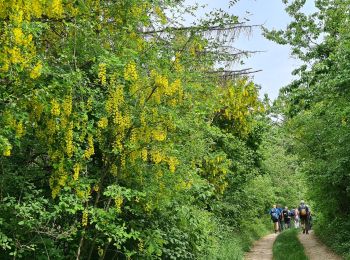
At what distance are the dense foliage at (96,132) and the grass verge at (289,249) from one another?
553 cm

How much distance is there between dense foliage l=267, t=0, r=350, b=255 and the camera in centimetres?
1059

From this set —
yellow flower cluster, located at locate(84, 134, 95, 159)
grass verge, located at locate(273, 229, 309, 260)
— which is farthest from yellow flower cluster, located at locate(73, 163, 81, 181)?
grass verge, located at locate(273, 229, 309, 260)

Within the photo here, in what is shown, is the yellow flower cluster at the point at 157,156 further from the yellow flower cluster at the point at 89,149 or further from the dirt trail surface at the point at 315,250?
the dirt trail surface at the point at 315,250

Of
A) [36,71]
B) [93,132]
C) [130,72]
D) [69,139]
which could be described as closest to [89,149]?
[93,132]

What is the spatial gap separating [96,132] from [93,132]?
0.06 meters

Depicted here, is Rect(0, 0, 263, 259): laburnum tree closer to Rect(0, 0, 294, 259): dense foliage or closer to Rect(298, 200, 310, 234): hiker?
Rect(0, 0, 294, 259): dense foliage

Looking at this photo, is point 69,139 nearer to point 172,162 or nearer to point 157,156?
point 157,156

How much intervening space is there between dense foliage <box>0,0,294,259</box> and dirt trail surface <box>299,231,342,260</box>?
576 cm

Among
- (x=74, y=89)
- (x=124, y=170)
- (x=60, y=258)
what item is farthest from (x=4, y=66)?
(x=60, y=258)

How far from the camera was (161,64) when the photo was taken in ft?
20.3

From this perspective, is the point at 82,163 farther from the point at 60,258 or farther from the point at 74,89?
the point at 60,258

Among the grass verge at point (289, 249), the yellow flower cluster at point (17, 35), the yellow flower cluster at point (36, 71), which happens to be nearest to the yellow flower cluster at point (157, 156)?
the yellow flower cluster at point (36, 71)

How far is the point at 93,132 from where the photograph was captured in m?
5.38

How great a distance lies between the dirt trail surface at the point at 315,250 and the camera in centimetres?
1208
